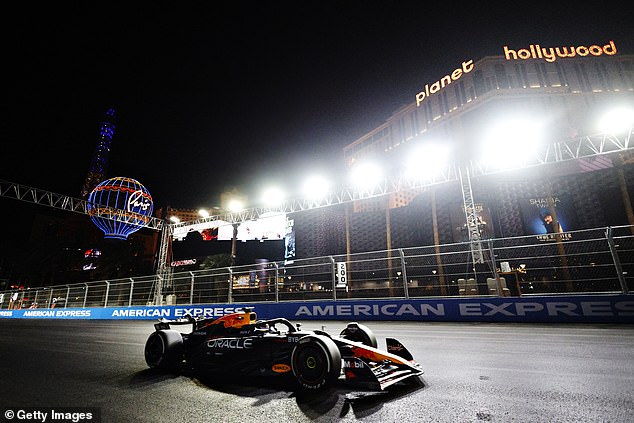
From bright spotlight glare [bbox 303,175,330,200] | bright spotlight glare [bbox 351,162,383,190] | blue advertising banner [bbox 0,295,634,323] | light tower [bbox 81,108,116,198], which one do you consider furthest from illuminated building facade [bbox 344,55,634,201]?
light tower [bbox 81,108,116,198]

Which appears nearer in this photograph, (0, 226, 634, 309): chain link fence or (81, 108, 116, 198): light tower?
(0, 226, 634, 309): chain link fence

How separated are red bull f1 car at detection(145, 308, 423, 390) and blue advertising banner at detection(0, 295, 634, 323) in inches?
175

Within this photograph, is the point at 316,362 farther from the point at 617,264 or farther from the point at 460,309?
the point at 617,264

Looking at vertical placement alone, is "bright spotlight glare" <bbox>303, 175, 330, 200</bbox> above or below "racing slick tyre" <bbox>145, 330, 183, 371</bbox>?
above

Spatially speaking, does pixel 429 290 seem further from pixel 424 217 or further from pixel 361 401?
pixel 361 401

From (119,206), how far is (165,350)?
60.4ft

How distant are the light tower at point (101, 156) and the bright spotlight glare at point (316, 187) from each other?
5856 centimetres

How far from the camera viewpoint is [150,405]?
2.26 metres

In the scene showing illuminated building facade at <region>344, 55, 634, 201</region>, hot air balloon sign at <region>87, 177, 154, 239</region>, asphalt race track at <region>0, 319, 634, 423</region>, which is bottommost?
asphalt race track at <region>0, 319, 634, 423</region>

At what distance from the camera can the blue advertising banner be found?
6090mm

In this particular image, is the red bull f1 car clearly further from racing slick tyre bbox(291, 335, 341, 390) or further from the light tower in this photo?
Answer: the light tower

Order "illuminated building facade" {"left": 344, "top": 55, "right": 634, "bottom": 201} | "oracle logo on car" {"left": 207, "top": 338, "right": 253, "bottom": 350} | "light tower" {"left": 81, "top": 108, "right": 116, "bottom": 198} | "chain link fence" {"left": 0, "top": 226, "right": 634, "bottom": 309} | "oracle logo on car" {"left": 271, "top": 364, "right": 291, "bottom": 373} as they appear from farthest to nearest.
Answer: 1. "light tower" {"left": 81, "top": 108, "right": 116, "bottom": 198}
2. "illuminated building facade" {"left": 344, "top": 55, "right": 634, "bottom": 201}
3. "chain link fence" {"left": 0, "top": 226, "right": 634, "bottom": 309}
4. "oracle logo on car" {"left": 207, "top": 338, "right": 253, "bottom": 350}
5. "oracle logo on car" {"left": 271, "top": 364, "right": 291, "bottom": 373}

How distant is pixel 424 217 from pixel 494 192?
269 inches

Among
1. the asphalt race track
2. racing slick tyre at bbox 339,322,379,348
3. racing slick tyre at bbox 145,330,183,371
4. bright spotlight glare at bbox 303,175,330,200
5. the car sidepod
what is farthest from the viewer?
bright spotlight glare at bbox 303,175,330,200
